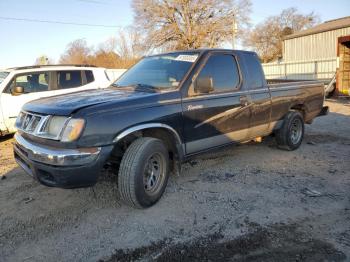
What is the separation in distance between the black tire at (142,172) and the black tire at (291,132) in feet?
9.59

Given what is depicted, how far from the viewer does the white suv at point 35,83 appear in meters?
7.84

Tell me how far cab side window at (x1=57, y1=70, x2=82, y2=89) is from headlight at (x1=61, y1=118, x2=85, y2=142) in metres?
5.73

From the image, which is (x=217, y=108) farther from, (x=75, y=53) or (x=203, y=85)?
(x=75, y=53)

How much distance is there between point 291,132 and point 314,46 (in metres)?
20.8

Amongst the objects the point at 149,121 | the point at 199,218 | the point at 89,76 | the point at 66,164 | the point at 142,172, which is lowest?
the point at 199,218

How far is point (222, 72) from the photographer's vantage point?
4887 millimetres

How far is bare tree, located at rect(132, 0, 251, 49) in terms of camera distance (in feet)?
130

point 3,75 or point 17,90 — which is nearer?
point 17,90

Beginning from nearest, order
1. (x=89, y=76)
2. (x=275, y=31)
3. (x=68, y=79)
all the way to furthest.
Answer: (x=68, y=79), (x=89, y=76), (x=275, y=31)

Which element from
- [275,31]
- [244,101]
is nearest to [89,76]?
[244,101]

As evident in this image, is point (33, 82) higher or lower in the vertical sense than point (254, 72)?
higher

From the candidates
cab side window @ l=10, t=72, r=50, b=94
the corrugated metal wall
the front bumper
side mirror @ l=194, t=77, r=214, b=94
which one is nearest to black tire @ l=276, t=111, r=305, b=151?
side mirror @ l=194, t=77, r=214, b=94

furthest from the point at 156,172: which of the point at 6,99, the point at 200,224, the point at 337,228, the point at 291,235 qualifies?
the point at 6,99

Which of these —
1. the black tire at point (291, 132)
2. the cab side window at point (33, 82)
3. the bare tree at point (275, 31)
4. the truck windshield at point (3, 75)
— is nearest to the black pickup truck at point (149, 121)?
the black tire at point (291, 132)
